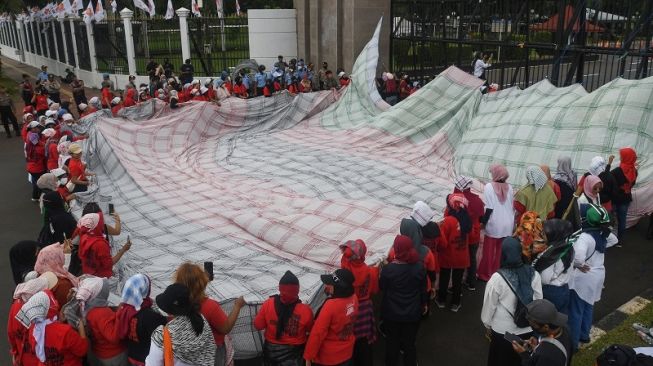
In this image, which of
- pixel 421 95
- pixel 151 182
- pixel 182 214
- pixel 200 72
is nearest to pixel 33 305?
pixel 182 214

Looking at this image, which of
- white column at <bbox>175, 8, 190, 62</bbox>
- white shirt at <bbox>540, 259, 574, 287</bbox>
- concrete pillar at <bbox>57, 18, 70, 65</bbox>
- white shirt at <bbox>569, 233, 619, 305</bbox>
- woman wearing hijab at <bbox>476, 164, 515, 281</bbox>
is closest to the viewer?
white shirt at <bbox>540, 259, 574, 287</bbox>

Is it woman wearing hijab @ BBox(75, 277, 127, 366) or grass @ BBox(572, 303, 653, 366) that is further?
grass @ BBox(572, 303, 653, 366)

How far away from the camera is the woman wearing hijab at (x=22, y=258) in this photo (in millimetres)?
4773

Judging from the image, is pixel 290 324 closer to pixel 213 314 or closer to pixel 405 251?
pixel 213 314

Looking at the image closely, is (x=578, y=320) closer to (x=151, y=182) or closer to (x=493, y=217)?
(x=493, y=217)

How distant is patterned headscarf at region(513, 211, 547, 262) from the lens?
4.47 m

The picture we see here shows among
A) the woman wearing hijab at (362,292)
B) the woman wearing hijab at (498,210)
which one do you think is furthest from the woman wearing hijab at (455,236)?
the woman wearing hijab at (362,292)

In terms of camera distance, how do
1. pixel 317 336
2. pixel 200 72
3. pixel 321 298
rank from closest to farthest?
pixel 317 336 → pixel 321 298 → pixel 200 72

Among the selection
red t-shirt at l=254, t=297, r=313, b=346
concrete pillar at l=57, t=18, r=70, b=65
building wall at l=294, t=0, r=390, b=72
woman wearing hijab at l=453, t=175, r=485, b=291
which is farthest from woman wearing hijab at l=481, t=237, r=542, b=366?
concrete pillar at l=57, t=18, r=70, b=65

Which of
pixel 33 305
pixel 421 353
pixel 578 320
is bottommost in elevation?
pixel 421 353

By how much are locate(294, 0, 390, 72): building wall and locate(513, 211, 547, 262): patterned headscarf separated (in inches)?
475

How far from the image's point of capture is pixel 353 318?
4.09 metres

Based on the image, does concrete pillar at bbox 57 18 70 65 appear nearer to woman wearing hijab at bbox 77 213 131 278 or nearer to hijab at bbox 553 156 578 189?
woman wearing hijab at bbox 77 213 131 278

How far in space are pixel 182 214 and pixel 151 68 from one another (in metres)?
12.3
